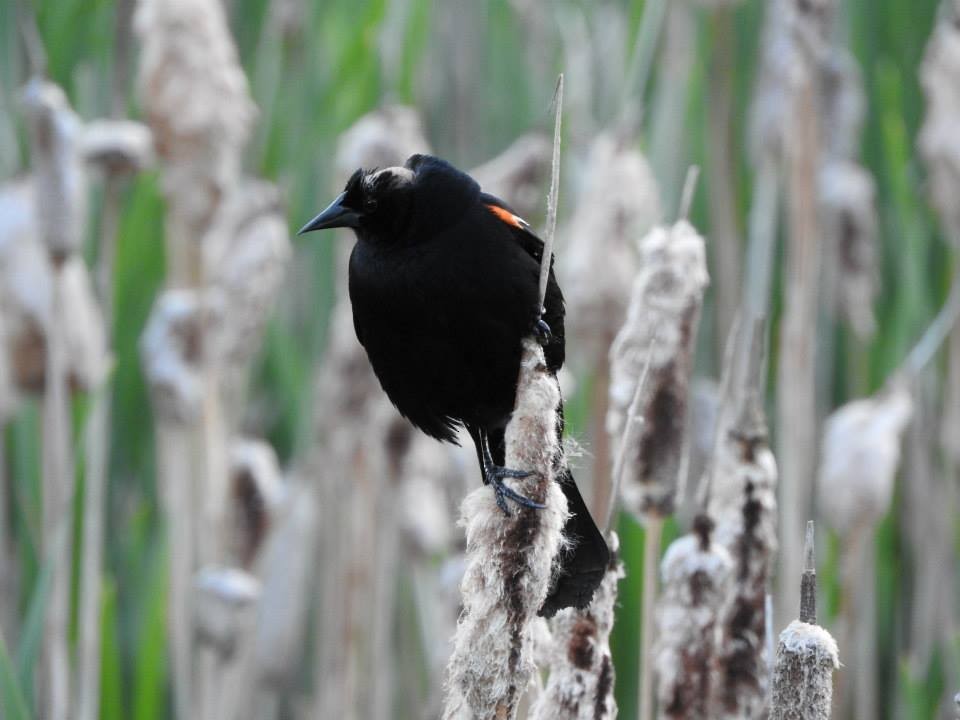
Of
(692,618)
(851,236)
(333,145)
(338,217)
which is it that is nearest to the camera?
(692,618)

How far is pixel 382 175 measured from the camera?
138 cm

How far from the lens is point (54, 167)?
1.57m

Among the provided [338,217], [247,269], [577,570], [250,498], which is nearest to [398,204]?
[338,217]

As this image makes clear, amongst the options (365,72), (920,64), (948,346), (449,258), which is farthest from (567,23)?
(449,258)

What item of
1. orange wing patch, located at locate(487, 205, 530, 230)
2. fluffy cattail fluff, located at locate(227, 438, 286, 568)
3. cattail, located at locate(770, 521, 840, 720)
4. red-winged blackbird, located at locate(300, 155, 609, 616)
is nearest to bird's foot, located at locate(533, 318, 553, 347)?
red-winged blackbird, located at locate(300, 155, 609, 616)

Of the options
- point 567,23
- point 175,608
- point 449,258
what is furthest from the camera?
point 567,23

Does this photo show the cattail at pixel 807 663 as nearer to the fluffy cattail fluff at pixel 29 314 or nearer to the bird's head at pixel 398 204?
the bird's head at pixel 398 204

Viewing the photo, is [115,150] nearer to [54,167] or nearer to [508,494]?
[54,167]

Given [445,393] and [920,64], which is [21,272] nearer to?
[445,393]

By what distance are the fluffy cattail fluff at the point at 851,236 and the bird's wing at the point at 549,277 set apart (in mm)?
862

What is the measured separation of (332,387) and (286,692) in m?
0.73

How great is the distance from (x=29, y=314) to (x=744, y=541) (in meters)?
1.07

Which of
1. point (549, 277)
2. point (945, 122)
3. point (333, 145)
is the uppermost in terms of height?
point (333, 145)

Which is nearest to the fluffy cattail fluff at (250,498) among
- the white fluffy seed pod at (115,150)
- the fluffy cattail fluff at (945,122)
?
the white fluffy seed pod at (115,150)
